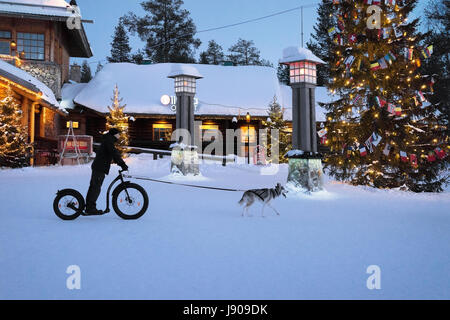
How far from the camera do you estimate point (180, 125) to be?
1598 centimetres

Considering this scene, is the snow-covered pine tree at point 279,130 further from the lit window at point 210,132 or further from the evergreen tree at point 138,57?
the evergreen tree at point 138,57

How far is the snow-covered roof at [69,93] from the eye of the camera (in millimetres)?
29500

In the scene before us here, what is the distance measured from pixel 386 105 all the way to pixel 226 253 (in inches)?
382

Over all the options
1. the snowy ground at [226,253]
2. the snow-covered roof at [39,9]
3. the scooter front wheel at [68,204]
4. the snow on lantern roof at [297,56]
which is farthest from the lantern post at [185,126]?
the snow-covered roof at [39,9]

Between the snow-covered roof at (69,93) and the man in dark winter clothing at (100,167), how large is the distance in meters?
23.7

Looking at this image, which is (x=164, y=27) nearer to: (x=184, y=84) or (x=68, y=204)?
(x=184, y=84)

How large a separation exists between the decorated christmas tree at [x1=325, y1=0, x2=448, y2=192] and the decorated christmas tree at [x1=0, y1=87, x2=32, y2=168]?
13.4 m

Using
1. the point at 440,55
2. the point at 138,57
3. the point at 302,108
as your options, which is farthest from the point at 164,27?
the point at 302,108

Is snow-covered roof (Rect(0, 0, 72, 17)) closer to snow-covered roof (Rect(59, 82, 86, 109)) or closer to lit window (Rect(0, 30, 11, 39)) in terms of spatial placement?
lit window (Rect(0, 30, 11, 39))

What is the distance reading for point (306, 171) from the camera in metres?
11.2

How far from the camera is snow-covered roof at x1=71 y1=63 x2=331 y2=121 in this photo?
1136 inches

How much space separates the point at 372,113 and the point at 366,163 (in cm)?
172

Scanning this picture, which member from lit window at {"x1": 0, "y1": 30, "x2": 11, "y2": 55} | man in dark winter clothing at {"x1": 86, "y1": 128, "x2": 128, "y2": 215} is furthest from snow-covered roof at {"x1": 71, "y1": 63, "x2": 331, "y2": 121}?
man in dark winter clothing at {"x1": 86, "y1": 128, "x2": 128, "y2": 215}
